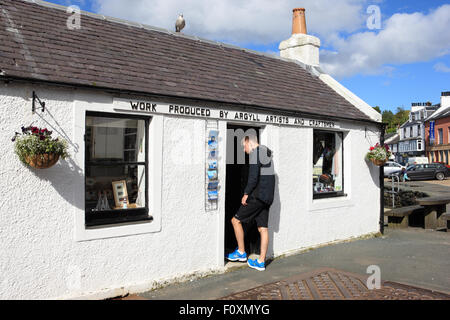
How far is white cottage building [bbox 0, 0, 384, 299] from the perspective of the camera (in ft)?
15.2

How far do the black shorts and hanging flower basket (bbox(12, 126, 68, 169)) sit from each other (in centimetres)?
297

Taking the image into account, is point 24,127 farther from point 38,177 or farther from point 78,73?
point 78,73

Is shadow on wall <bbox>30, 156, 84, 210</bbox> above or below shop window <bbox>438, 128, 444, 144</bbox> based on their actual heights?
below

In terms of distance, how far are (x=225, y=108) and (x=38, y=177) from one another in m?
2.93

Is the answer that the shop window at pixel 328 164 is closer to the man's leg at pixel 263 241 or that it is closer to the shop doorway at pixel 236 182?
the shop doorway at pixel 236 182

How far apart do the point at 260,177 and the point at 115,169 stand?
216 cm

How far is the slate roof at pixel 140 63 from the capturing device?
16.7 ft

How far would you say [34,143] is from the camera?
14.1 ft

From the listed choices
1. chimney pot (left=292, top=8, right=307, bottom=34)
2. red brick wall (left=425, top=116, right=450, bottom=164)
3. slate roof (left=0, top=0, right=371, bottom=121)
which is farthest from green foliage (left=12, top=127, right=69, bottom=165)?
red brick wall (left=425, top=116, right=450, bottom=164)

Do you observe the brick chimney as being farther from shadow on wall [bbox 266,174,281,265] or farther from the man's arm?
the man's arm

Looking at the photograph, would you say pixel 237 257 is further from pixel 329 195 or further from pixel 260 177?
pixel 329 195

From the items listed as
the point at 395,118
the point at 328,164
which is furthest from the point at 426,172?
the point at 395,118

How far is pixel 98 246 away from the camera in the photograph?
5.07m
